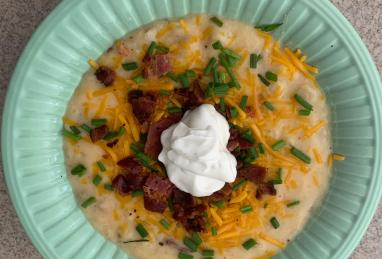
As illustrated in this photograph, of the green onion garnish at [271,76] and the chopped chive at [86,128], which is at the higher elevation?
the green onion garnish at [271,76]

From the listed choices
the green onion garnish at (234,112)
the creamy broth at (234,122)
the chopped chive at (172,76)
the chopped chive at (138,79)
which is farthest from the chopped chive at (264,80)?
the chopped chive at (138,79)

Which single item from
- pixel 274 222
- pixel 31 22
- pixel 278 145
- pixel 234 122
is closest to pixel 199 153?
pixel 234 122

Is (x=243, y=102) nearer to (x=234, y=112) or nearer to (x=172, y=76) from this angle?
(x=234, y=112)

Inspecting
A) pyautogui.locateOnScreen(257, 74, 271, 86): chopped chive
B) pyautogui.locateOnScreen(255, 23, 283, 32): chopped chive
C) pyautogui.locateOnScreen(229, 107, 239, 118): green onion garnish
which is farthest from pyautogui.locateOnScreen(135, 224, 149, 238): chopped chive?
pyautogui.locateOnScreen(255, 23, 283, 32): chopped chive

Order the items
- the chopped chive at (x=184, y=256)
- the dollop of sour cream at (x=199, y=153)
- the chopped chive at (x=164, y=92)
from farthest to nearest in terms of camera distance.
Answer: the chopped chive at (x=184, y=256) → the chopped chive at (x=164, y=92) → the dollop of sour cream at (x=199, y=153)

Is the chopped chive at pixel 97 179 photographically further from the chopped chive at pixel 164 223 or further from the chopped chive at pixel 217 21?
the chopped chive at pixel 217 21

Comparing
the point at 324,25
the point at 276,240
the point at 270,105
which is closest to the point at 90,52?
the point at 270,105
